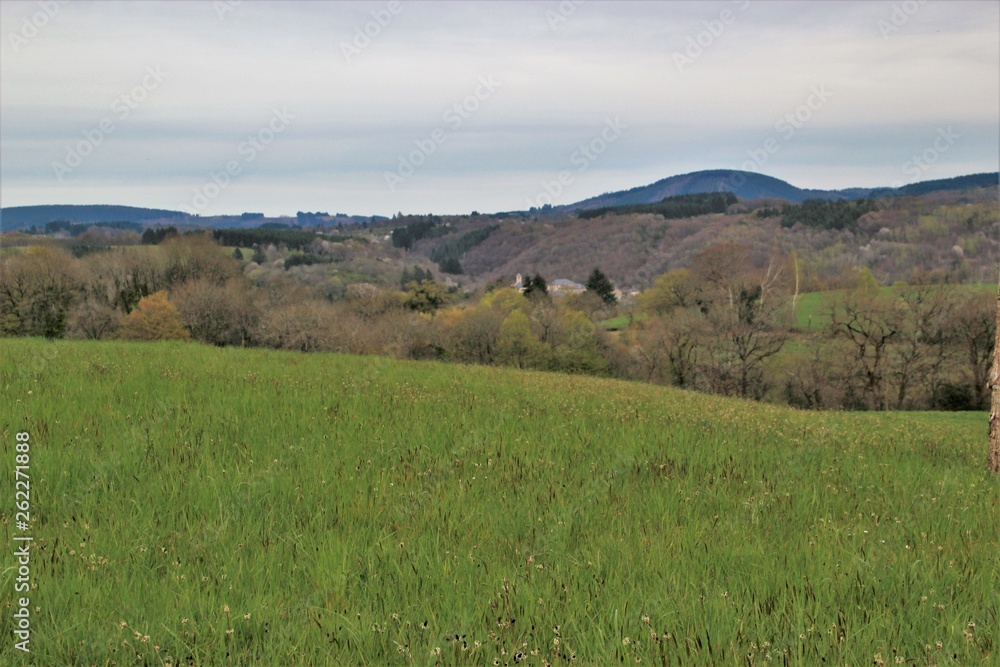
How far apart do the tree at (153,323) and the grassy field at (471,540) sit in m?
63.7

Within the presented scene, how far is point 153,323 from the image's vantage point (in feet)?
217

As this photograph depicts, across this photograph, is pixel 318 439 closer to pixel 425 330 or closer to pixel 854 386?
pixel 854 386

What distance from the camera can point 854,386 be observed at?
55500 millimetres

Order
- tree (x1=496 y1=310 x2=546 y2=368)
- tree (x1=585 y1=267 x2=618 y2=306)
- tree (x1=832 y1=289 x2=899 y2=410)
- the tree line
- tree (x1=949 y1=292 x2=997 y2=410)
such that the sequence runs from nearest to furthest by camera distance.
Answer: tree (x1=949 y1=292 x2=997 y2=410) → the tree line → tree (x1=832 y1=289 x2=899 y2=410) → tree (x1=496 y1=310 x2=546 y2=368) → tree (x1=585 y1=267 x2=618 y2=306)

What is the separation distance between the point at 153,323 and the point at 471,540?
71.3 m

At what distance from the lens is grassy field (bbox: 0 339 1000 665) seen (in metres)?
3.27

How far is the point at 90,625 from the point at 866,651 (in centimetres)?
398

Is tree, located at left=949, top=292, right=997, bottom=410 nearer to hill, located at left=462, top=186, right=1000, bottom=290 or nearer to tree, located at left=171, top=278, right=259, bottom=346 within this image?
Result: hill, located at left=462, top=186, right=1000, bottom=290

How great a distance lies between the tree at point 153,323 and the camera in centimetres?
6519

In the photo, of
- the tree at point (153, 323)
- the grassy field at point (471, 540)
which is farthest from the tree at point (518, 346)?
the grassy field at point (471, 540)

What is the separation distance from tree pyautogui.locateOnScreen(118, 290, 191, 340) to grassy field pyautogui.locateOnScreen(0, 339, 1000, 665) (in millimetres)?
63701

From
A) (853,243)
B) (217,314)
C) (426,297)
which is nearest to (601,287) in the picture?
(426,297)

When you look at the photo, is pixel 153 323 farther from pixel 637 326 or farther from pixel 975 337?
pixel 975 337

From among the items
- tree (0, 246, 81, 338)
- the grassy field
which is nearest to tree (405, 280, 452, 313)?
tree (0, 246, 81, 338)
